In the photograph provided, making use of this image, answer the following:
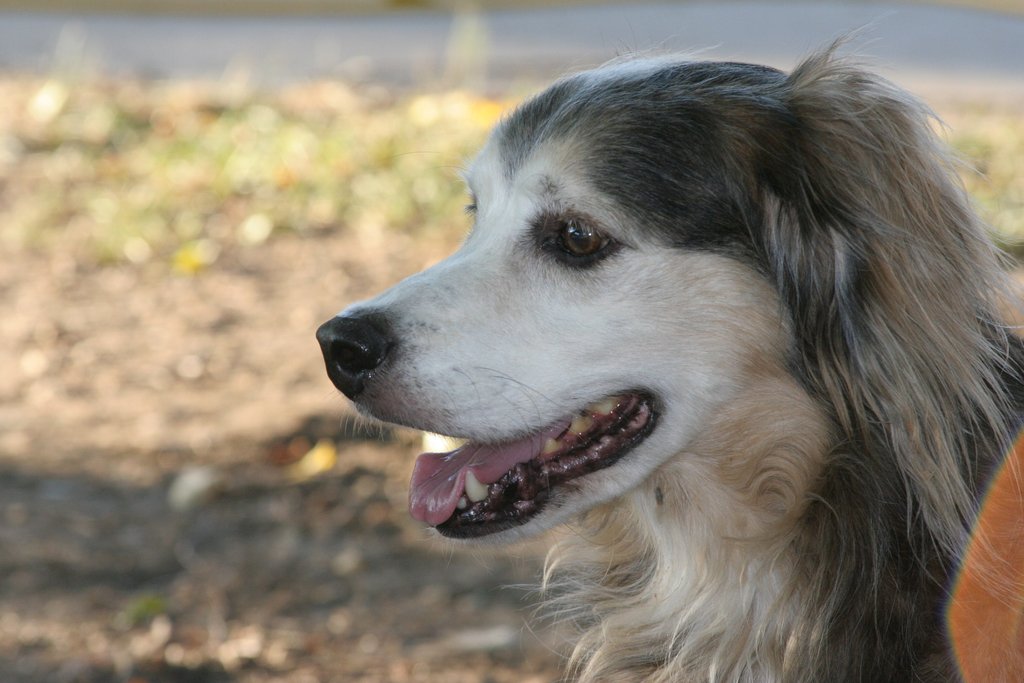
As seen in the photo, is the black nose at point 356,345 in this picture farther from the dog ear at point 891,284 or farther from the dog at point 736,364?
the dog ear at point 891,284

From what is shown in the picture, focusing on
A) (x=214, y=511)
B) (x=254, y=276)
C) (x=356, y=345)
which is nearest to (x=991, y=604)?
(x=356, y=345)

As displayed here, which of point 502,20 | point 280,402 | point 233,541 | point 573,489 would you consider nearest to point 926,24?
point 502,20

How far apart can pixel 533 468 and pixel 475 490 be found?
0.45 ft

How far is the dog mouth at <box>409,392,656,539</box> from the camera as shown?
9.18 ft

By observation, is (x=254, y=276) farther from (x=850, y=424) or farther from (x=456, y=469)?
(x=850, y=424)

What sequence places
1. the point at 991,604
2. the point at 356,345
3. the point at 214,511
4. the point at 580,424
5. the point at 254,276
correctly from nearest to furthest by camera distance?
the point at 991,604
the point at 356,345
the point at 580,424
the point at 214,511
the point at 254,276


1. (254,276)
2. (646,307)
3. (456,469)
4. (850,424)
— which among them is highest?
(646,307)

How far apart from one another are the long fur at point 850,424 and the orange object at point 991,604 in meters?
0.03

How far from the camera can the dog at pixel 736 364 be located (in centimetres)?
261

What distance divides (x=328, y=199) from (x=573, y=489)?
4.09m

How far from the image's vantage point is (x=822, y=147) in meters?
2.71

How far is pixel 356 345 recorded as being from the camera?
2.74 m

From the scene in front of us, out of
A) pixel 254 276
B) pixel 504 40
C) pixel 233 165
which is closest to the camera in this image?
pixel 254 276

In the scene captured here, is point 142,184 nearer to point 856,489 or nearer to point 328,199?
point 328,199
